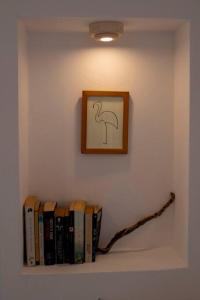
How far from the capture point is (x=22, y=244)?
174 centimetres

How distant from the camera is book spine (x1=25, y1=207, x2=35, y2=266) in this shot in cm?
174

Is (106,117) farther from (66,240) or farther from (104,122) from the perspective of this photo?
(66,240)

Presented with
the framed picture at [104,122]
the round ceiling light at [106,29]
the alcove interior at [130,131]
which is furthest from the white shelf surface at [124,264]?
the round ceiling light at [106,29]

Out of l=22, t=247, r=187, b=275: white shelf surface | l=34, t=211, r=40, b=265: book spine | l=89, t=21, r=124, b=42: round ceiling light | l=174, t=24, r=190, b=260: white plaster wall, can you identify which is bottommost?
l=22, t=247, r=187, b=275: white shelf surface

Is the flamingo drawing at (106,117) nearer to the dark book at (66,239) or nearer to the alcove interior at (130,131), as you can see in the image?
the alcove interior at (130,131)

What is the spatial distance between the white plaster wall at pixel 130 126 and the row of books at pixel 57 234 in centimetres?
18

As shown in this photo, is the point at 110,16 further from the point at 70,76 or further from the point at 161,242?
the point at 161,242

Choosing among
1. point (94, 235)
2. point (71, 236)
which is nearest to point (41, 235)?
point (71, 236)

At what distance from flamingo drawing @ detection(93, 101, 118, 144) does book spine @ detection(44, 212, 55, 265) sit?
480 millimetres

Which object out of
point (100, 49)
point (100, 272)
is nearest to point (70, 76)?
point (100, 49)

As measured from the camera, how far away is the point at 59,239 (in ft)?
5.81

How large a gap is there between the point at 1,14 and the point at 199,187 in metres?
1.20

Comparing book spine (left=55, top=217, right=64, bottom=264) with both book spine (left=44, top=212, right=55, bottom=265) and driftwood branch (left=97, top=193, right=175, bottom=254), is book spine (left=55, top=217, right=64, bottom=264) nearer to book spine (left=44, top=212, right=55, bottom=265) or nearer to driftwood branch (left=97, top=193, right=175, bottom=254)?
book spine (left=44, top=212, right=55, bottom=265)

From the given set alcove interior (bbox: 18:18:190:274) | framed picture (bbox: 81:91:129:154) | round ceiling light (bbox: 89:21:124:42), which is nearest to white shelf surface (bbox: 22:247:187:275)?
alcove interior (bbox: 18:18:190:274)
